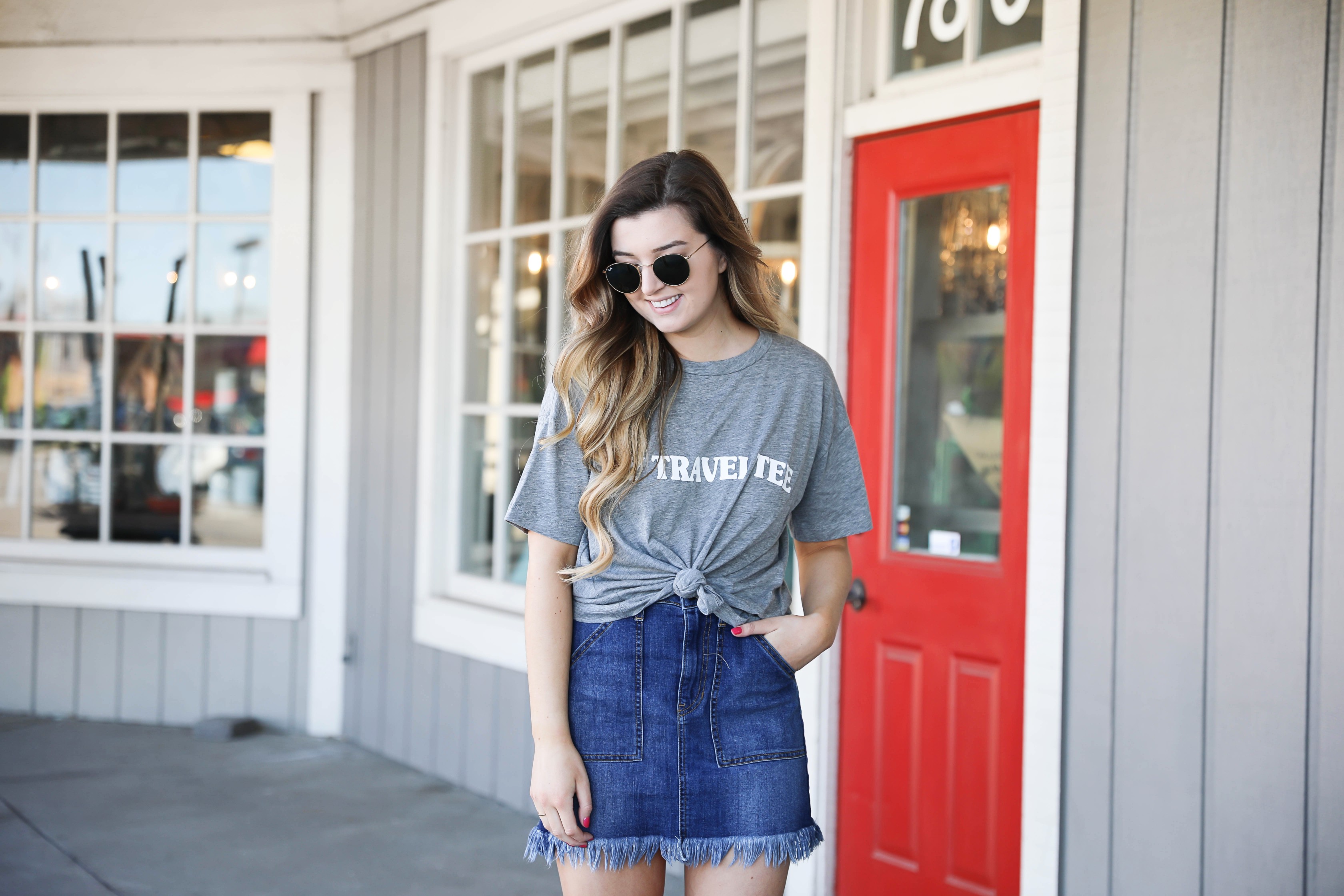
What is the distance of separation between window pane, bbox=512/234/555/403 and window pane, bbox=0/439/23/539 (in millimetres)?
2535

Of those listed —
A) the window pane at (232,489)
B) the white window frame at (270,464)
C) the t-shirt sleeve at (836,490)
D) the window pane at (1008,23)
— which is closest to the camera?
the t-shirt sleeve at (836,490)

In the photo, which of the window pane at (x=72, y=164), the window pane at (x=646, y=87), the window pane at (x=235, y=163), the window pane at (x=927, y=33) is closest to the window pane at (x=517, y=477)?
the window pane at (x=646, y=87)

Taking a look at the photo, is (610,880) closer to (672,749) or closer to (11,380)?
(672,749)

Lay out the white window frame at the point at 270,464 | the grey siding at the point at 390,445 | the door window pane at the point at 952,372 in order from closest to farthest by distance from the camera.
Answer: the door window pane at the point at 952,372
the grey siding at the point at 390,445
the white window frame at the point at 270,464

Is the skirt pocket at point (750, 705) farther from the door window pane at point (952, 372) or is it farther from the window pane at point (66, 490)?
the window pane at point (66, 490)

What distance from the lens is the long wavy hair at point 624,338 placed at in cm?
135

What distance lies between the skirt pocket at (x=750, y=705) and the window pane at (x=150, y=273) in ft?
13.3

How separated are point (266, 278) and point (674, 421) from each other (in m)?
3.74

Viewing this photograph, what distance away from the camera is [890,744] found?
106 inches

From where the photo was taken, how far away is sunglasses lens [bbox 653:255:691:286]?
53.5 inches

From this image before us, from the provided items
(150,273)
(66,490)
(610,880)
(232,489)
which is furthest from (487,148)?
(610,880)

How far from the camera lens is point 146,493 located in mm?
4684

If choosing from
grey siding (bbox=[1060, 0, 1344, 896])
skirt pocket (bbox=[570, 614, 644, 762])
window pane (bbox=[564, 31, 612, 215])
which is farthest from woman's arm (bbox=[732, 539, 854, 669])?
window pane (bbox=[564, 31, 612, 215])

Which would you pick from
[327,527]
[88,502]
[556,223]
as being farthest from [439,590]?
[88,502]
